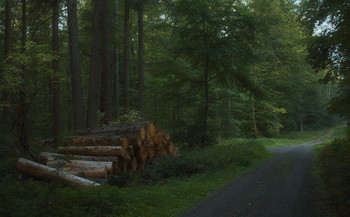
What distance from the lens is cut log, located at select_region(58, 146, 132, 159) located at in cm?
1083

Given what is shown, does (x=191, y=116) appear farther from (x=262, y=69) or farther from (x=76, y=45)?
(x=262, y=69)

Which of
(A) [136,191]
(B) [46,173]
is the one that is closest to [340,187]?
(A) [136,191]

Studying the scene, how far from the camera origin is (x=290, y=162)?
15609 millimetres

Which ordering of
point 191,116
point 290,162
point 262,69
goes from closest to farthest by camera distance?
point 290,162 < point 191,116 < point 262,69

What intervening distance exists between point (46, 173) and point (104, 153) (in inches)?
85.5

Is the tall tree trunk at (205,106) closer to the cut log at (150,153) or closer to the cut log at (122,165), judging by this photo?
the cut log at (150,153)

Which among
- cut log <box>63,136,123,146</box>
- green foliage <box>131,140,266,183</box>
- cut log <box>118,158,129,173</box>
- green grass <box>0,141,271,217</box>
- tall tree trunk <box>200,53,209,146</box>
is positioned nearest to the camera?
green grass <box>0,141,271,217</box>

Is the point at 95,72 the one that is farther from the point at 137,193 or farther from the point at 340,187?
the point at 340,187

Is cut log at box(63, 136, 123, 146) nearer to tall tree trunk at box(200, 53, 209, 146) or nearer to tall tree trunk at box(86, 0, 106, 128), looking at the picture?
tall tree trunk at box(86, 0, 106, 128)

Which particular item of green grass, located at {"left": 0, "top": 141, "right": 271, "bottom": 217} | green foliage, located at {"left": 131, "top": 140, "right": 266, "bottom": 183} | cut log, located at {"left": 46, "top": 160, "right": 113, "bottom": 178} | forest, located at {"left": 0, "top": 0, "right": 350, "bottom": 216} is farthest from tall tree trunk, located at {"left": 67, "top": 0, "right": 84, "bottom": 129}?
cut log, located at {"left": 46, "top": 160, "right": 113, "bottom": 178}

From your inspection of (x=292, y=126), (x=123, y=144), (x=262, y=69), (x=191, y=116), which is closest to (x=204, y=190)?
(x=123, y=144)

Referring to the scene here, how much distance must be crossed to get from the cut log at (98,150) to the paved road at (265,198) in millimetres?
3648

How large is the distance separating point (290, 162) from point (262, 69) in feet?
67.5

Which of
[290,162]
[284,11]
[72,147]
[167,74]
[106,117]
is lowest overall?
[290,162]
